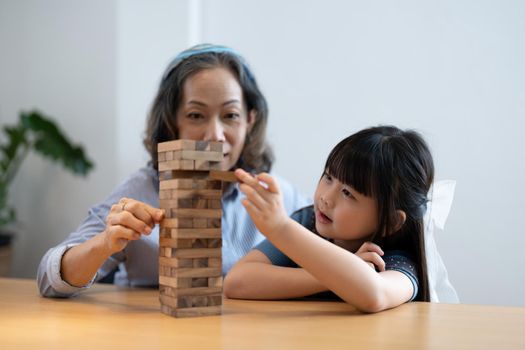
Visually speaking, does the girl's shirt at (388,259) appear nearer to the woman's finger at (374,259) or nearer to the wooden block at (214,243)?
the woman's finger at (374,259)

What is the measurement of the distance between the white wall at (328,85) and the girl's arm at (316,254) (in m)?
1.36

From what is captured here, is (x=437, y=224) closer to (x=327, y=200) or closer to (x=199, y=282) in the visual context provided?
(x=327, y=200)

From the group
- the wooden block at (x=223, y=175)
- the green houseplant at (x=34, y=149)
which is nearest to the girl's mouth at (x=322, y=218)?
the wooden block at (x=223, y=175)

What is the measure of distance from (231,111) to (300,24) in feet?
3.76

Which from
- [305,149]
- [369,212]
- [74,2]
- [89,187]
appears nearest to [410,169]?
[369,212]

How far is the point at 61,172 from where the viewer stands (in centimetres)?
365

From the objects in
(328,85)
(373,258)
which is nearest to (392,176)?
(373,258)

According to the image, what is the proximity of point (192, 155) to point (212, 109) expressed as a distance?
72 cm

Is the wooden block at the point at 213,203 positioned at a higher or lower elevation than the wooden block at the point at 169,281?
higher

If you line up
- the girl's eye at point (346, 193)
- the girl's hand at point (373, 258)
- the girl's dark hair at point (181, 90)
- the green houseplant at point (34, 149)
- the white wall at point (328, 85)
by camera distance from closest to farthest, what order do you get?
the girl's hand at point (373, 258), the girl's eye at point (346, 193), the girl's dark hair at point (181, 90), the white wall at point (328, 85), the green houseplant at point (34, 149)

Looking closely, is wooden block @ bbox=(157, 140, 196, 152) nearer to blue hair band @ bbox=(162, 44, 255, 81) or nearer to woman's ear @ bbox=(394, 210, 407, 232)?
woman's ear @ bbox=(394, 210, 407, 232)

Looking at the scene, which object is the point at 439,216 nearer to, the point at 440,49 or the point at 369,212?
the point at 369,212

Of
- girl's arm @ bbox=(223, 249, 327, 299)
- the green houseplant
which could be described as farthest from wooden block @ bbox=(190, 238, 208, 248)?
the green houseplant

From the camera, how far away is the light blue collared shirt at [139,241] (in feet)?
4.55
